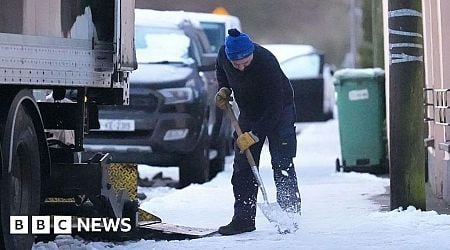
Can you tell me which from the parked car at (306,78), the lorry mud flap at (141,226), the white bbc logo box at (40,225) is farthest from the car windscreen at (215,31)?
the white bbc logo box at (40,225)

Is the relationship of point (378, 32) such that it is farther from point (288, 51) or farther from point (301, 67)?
point (288, 51)

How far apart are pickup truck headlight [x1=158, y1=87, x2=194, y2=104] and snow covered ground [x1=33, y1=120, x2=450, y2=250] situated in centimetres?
100

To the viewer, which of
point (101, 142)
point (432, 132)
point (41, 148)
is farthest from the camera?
point (101, 142)

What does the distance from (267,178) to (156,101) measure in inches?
67.5

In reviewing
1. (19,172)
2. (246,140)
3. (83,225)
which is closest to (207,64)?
(246,140)

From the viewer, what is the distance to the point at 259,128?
8.40 metres

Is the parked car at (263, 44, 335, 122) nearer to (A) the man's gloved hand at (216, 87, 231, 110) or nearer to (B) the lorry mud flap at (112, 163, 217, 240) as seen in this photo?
(A) the man's gloved hand at (216, 87, 231, 110)

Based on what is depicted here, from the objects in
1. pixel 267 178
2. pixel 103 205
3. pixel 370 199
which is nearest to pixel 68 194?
pixel 103 205

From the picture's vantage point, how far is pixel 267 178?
1293cm

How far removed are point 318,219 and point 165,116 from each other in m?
3.73

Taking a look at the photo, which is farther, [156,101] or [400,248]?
[156,101]

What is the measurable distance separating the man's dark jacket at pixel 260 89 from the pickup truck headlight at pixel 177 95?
12.5 ft

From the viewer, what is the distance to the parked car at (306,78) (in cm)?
2628

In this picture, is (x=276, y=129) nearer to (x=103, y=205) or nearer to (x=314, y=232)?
(x=314, y=232)
